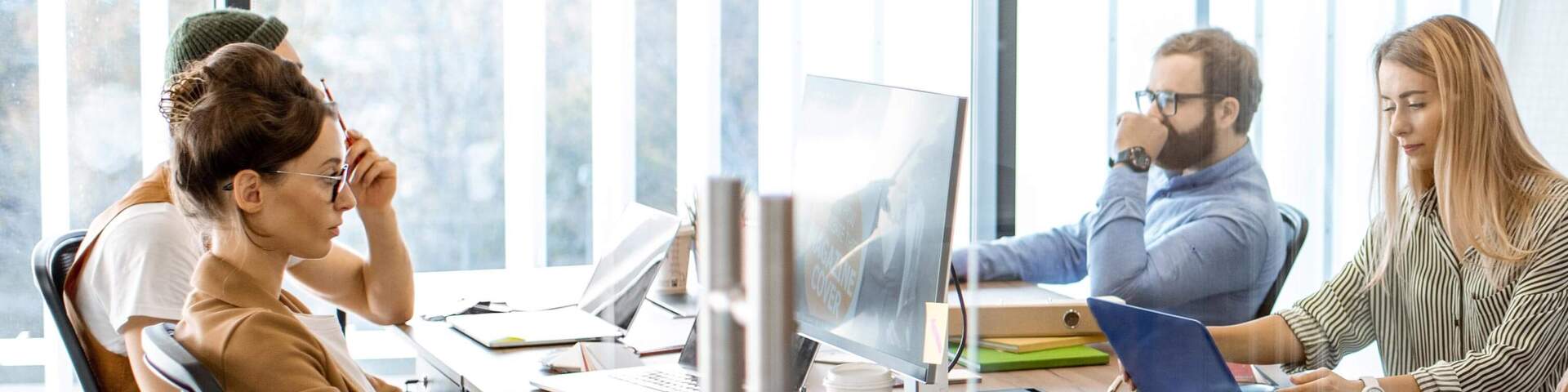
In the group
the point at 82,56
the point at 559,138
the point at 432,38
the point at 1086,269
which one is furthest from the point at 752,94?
the point at 82,56

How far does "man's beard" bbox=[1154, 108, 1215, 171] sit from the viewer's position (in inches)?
51.4

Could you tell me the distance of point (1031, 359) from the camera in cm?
159

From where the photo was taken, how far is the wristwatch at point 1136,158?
139 cm

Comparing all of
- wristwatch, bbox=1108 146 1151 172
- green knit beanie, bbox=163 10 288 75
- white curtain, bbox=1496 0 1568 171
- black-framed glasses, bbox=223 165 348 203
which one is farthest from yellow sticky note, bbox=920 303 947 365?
green knit beanie, bbox=163 10 288 75

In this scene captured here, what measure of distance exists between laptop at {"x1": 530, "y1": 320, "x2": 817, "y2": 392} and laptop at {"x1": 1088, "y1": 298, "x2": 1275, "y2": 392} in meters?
0.34

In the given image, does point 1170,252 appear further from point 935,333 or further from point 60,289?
point 60,289

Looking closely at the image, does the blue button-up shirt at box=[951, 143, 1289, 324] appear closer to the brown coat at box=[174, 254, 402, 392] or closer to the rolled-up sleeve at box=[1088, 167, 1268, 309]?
the rolled-up sleeve at box=[1088, 167, 1268, 309]

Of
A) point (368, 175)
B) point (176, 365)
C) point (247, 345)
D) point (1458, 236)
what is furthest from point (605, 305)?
point (1458, 236)

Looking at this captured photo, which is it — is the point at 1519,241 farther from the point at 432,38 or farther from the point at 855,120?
the point at 432,38

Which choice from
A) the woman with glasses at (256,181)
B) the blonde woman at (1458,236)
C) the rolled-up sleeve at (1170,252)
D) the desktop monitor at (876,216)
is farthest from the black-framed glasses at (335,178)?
the blonde woman at (1458,236)

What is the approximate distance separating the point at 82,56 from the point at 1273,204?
276cm

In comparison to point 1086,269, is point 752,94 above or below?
above

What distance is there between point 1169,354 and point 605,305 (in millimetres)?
1084

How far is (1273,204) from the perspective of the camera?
4.25ft
